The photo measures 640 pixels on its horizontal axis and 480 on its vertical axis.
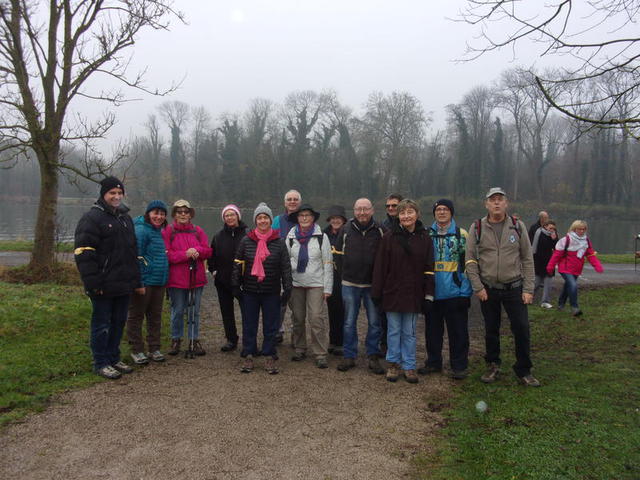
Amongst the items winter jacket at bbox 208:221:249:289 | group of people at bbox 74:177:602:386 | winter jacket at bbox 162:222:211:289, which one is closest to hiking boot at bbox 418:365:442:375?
group of people at bbox 74:177:602:386

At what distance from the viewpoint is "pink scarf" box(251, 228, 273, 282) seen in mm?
5480

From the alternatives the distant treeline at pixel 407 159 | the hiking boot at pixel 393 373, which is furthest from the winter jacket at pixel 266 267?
the distant treeline at pixel 407 159

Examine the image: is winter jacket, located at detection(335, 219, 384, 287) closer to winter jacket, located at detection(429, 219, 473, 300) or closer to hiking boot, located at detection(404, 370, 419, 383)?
winter jacket, located at detection(429, 219, 473, 300)

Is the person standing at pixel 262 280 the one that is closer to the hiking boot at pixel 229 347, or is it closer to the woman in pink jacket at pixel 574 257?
the hiking boot at pixel 229 347

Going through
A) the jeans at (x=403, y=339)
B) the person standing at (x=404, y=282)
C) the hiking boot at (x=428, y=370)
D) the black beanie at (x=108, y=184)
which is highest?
the black beanie at (x=108, y=184)

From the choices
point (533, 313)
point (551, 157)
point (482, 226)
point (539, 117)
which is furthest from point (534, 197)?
point (482, 226)

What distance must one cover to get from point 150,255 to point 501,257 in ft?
13.7

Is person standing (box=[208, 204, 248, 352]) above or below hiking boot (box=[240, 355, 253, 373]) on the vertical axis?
above

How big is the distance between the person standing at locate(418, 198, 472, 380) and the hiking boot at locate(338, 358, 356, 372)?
1.09 meters

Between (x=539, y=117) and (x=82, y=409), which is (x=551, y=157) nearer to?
(x=539, y=117)

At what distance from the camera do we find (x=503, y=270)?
16.5 ft

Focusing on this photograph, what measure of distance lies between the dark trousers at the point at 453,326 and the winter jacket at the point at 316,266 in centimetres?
134

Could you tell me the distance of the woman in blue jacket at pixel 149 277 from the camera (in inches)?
224

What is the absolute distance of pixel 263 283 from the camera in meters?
5.54
